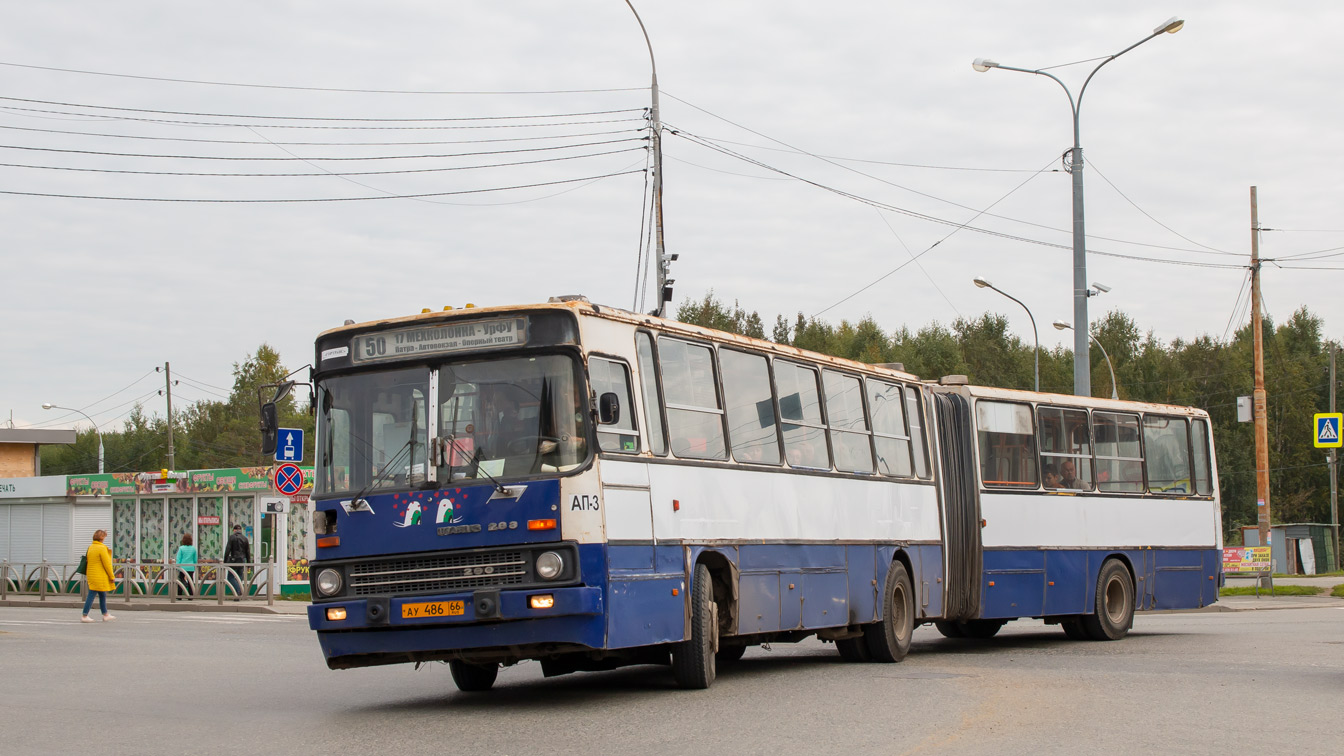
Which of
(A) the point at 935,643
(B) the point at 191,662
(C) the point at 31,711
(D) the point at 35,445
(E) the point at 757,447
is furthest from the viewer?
(D) the point at 35,445

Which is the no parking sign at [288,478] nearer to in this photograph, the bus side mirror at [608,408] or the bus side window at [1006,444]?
the bus side window at [1006,444]

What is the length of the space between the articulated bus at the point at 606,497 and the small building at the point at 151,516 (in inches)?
740

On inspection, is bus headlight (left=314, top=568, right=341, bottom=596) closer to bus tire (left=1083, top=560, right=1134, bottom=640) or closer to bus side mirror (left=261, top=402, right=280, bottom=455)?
bus side mirror (left=261, top=402, right=280, bottom=455)

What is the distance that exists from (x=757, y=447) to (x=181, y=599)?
80.4ft

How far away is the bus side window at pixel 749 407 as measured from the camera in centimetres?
1323

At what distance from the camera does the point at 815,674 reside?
14352 millimetres

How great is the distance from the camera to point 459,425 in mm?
11031

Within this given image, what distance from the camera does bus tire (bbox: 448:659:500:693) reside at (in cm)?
1283

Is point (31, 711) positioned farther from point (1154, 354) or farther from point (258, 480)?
point (1154, 354)

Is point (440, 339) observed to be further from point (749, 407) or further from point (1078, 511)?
point (1078, 511)

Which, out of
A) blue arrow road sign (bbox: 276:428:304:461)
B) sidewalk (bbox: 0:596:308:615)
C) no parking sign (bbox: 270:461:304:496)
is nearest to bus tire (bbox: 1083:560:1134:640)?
no parking sign (bbox: 270:461:304:496)

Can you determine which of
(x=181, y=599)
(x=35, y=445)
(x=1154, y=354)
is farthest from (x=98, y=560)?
(x=1154, y=354)

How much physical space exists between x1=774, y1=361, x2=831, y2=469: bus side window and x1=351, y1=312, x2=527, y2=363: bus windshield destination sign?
12.4 ft

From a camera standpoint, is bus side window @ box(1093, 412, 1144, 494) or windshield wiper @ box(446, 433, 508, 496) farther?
bus side window @ box(1093, 412, 1144, 494)
